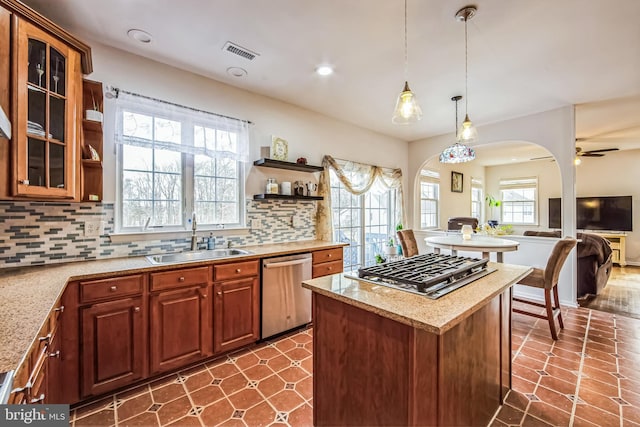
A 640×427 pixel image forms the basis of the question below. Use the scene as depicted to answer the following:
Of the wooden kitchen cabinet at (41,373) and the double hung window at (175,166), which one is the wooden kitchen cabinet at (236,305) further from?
the wooden kitchen cabinet at (41,373)

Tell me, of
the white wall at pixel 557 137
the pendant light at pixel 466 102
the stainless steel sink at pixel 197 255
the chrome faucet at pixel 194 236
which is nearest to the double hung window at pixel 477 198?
the white wall at pixel 557 137

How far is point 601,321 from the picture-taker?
3.06m

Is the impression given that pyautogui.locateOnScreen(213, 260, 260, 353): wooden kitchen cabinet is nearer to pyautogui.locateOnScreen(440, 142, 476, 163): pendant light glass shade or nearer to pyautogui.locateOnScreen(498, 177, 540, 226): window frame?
pyautogui.locateOnScreen(440, 142, 476, 163): pendant light glass shade

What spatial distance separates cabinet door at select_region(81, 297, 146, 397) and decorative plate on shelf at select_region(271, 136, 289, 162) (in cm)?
192

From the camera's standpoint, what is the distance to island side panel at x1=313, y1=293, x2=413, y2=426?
1.14 meters

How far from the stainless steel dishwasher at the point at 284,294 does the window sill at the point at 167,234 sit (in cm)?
64

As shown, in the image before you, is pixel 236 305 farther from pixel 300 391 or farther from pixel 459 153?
pixel 459 153

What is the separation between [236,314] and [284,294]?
0.49 metres

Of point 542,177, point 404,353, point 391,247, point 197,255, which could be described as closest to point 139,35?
point 197,255

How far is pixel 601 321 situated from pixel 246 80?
15.3ft

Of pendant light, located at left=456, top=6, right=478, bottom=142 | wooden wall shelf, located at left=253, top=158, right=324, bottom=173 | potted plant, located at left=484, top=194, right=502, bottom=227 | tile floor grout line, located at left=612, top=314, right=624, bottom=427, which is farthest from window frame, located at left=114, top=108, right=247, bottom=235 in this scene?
potted plant, located at left=484, top=194, right=502, bottom=227

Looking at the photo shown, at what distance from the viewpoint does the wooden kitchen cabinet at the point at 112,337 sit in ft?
5.69

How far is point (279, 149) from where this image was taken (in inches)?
126

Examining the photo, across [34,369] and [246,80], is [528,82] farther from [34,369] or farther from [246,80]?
[34,369]
